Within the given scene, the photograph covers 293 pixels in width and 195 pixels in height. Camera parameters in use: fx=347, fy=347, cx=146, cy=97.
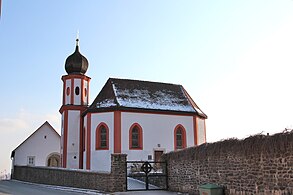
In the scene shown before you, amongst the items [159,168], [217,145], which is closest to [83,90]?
[159,168]

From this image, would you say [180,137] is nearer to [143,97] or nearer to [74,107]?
[143,97]

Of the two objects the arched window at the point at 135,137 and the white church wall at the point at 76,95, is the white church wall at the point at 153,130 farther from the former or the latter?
the white church wall at the point at 76,95

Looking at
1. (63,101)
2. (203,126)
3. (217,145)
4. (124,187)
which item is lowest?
(124,187)

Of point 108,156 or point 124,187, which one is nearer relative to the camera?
point 124,187

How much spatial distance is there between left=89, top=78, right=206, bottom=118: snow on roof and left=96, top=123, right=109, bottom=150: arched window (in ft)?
5.72

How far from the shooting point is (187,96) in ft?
117

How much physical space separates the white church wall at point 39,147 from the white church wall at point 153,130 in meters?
14.7

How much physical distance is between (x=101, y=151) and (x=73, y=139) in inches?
195

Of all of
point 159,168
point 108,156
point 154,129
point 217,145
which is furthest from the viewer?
point 154,129

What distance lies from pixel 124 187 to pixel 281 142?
1022 cm

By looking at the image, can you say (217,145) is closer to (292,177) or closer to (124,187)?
(292,177)

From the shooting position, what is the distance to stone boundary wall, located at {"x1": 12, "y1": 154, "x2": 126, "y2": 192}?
1956cm

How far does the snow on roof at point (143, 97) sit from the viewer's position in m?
31.1

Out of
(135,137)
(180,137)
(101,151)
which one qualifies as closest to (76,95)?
(101,151)
